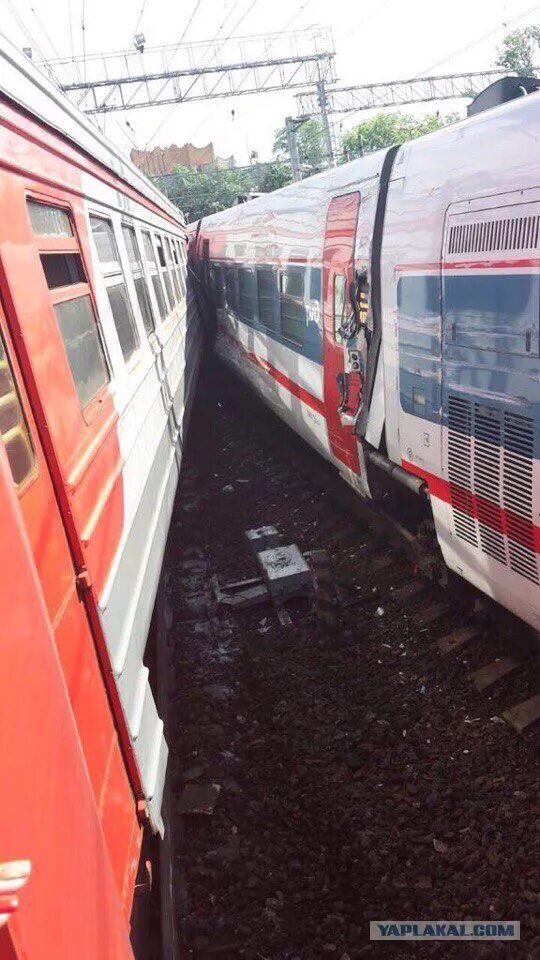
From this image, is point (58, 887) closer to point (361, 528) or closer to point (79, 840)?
point (79, 840)

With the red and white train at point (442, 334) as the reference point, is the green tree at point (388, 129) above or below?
above

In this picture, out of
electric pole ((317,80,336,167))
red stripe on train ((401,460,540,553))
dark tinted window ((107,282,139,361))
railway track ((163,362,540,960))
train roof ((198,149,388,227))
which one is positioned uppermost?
electric pole ((317,80,336,167))

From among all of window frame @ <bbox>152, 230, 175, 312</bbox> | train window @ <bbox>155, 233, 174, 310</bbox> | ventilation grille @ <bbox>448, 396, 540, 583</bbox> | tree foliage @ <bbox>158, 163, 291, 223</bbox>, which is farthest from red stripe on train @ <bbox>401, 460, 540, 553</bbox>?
A: tree foliage @ <bbox>158, 163, 291, 223</bbox>

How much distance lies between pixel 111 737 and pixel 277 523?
5052mm

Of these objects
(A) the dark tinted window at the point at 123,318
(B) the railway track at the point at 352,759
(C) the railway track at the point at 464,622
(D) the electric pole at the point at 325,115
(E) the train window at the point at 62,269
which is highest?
(D) the electric pole at the point at 325,115

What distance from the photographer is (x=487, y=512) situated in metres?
4.04

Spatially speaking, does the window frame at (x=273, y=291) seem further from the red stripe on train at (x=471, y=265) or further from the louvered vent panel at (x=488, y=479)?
the louvered vent panel at (x=488, y=479)

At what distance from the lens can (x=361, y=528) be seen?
6.82 meters

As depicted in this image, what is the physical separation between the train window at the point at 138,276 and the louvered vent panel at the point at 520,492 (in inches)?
122

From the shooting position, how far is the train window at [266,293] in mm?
8216


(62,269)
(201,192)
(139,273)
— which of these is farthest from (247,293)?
(201,192)

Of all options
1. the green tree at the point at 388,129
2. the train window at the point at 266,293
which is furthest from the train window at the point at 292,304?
the green tree at the point at 388,129

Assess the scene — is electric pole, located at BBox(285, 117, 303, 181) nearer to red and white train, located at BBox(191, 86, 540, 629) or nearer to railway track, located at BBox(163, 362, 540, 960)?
red and white train, located at BBox(191, 86, 540, 629)

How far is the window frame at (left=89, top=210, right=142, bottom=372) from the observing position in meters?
4.10
